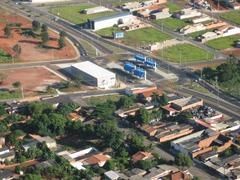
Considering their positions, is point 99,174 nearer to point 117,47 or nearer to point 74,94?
point 74,94

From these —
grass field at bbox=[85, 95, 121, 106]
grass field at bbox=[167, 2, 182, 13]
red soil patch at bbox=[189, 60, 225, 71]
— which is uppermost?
grass field at bbox=[167, 2, 182, 13]

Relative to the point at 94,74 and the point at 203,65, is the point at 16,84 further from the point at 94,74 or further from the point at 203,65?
the point at 203,65

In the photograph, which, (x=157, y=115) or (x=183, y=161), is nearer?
(x=183, y=161)

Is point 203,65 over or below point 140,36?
below

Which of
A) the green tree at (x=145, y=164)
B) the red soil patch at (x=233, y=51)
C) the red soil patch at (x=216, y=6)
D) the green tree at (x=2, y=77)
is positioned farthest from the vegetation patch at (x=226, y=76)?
the red soil patch at (x=216, y=6)

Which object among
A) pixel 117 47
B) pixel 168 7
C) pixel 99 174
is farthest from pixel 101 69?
pixel 168 7

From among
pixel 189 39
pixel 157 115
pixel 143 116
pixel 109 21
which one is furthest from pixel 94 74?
pixel 109 21

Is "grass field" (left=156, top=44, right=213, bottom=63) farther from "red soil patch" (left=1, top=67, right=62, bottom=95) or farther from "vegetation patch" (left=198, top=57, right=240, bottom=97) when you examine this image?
"red soil patch" (left=1, top=67, right=62, bottom=95)

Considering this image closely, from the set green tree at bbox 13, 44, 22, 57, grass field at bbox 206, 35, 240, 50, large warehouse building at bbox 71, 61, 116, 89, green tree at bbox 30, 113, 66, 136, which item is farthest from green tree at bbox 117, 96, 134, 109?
grass field at bbox 206, 35, 240, 50

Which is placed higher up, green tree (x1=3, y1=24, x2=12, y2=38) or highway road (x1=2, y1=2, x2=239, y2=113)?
green tree (x1=3, y1=24, x2=12, y2=38)
